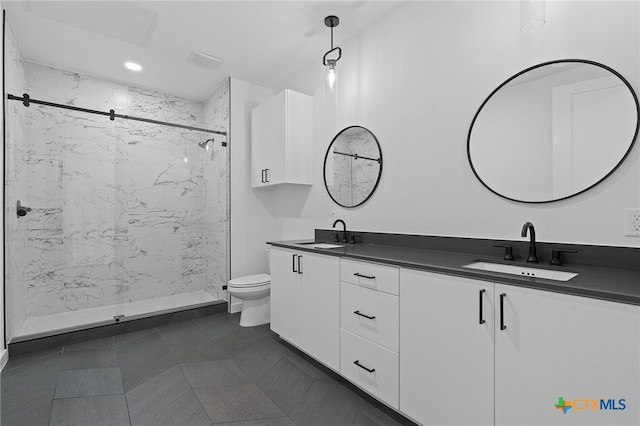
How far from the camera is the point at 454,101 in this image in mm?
1952

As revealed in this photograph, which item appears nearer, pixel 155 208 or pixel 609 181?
pixel 609 181

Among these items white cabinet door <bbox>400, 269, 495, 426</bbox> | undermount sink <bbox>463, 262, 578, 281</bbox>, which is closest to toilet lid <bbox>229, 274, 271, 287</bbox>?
white cabinet door <bbox>400, 269, 495, 426</bbox>

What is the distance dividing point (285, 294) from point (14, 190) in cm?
240

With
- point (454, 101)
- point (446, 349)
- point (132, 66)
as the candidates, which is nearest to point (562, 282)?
point (446, 349)

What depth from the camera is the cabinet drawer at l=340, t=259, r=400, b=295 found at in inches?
62.9

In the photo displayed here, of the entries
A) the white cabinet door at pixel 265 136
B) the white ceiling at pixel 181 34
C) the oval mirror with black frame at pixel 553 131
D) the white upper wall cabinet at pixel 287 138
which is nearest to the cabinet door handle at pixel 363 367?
the oval mirror with black frame at pixel 553 131

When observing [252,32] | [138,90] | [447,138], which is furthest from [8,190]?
[447,138]

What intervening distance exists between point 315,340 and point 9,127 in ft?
9.36

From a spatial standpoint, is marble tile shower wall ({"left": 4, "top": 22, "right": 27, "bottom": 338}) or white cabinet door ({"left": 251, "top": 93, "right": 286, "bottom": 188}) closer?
marble tile shower wall ({"left": 4, "top": 22, "right": 27, "bottom": 338})

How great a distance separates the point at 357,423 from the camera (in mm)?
1578

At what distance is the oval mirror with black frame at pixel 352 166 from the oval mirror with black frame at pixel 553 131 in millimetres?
801

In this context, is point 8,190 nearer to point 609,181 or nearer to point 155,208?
point 155,208

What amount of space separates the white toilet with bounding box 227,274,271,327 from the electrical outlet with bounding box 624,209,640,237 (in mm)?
2591

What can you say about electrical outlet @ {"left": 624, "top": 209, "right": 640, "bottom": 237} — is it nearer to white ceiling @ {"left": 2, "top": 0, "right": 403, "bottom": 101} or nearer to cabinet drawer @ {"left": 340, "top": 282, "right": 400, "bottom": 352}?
cabinet drawer @ {"left": 340, "top": 282, "right": 400, "bottom": 352}
